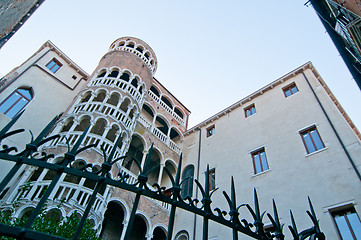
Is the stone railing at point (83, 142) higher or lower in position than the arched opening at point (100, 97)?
lower

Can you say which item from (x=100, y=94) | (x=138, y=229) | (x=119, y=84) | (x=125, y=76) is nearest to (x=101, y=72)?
(x=125, y=76)

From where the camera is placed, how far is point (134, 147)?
1786 cm

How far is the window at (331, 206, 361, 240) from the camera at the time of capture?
311 inches

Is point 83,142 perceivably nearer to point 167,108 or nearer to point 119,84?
point 119,84

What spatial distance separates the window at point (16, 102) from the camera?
13227 mm

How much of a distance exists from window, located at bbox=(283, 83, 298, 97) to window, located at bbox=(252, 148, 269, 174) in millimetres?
4260

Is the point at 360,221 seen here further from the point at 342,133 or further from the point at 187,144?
the point at 187,144

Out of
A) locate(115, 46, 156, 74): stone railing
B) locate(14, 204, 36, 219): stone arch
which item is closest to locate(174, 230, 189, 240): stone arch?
locate(14, 204, 36, 219): stone arch

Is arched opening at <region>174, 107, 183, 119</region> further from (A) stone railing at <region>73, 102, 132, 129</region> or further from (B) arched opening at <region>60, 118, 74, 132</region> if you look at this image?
(B) arched opening at <region>60, 118, 74, 132</region>

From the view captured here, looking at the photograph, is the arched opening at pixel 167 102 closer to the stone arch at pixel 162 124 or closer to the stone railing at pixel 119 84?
the stone arch at pixel 162 124

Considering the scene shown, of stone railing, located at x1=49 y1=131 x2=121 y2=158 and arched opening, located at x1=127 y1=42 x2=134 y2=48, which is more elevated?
arched opening, located at x1=127 y1=42 x2=134 y2=48

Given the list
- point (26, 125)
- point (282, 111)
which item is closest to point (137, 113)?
point (26, 125)

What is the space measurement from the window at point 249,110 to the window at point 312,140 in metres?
4.38

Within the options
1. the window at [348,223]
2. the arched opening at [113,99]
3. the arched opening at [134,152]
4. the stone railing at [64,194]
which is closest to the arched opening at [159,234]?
the arched opening at [134,152]
